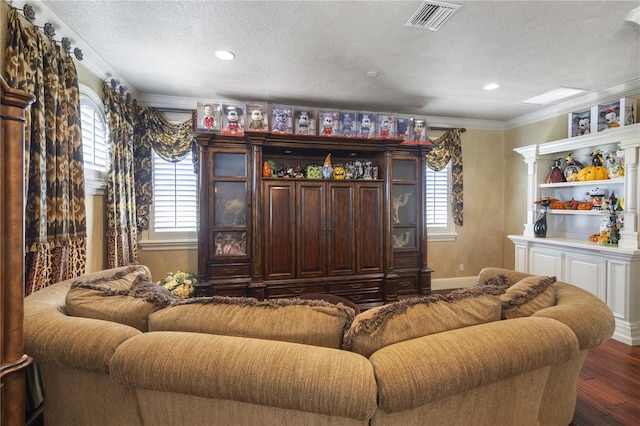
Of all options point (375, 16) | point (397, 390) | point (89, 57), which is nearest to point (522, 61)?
point (375, 16)

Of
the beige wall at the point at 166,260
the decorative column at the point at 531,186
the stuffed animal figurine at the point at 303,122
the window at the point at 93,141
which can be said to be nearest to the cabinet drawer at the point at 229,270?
the beige wall at the point at 166,260

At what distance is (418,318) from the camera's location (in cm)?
129

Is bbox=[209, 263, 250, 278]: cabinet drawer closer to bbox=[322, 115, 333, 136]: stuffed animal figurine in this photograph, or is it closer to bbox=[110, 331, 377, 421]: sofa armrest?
bbox=[322, 115, 333, 136]: stuffed animal figurine

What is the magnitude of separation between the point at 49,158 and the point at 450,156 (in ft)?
15.7

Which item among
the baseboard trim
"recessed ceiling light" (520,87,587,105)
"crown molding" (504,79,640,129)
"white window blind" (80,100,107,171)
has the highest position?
"recessed ceiling light" (520,87,587,105)

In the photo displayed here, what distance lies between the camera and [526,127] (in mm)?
4652

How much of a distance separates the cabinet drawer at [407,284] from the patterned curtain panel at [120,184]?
3323 millimetres

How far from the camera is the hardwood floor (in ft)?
6.20

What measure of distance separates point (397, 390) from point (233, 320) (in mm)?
697

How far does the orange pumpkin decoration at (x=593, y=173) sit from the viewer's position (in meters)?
3.54

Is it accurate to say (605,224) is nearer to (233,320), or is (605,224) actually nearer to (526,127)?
(526,127)

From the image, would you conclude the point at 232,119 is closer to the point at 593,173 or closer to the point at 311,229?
the point at 311,229

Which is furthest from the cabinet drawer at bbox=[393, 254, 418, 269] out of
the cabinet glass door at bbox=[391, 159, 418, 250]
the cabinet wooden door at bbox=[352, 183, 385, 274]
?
the cabinet wooden door at bbox=[352, 183, 385, 274]

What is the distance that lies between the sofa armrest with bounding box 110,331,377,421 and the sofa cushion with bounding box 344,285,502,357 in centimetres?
13
